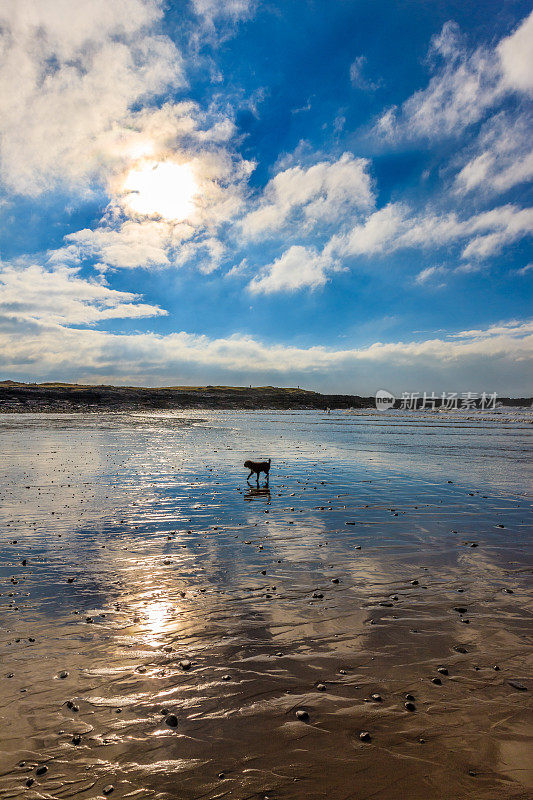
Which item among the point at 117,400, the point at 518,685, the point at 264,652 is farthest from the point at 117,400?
the point at 518,685

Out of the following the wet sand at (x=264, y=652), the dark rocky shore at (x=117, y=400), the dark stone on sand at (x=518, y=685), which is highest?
the dark rocky shore at (x=117, y=400)

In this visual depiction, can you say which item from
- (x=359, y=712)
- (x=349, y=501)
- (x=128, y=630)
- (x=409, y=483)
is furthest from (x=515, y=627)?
(x=409, y=483)

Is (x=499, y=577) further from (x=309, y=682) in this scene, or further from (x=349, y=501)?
(x=349, y=501)

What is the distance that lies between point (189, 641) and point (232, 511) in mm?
8805

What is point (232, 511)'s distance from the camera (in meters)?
16.3

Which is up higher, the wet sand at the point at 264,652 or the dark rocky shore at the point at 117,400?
the dark rocky shore at the point at 117,400

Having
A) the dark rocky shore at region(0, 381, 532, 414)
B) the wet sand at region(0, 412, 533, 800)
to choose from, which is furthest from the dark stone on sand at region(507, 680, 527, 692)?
the dark rocky shore at region(0, 381, 532, 414)

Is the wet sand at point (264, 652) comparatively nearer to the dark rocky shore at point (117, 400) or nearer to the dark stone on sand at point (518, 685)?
the dark stone on sand at point (518, 685)

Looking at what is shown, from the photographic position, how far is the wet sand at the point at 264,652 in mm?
4938

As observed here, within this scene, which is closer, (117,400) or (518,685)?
(518,685)

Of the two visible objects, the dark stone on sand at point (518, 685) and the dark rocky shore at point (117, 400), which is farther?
the dark rocky shore at point (117, 400)

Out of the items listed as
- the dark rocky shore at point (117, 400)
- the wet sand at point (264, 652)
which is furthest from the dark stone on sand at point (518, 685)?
the dark rocky shore at point (117, 400)

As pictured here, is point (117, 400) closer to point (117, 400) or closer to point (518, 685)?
point (117, 400)

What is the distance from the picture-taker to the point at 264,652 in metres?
7.20
